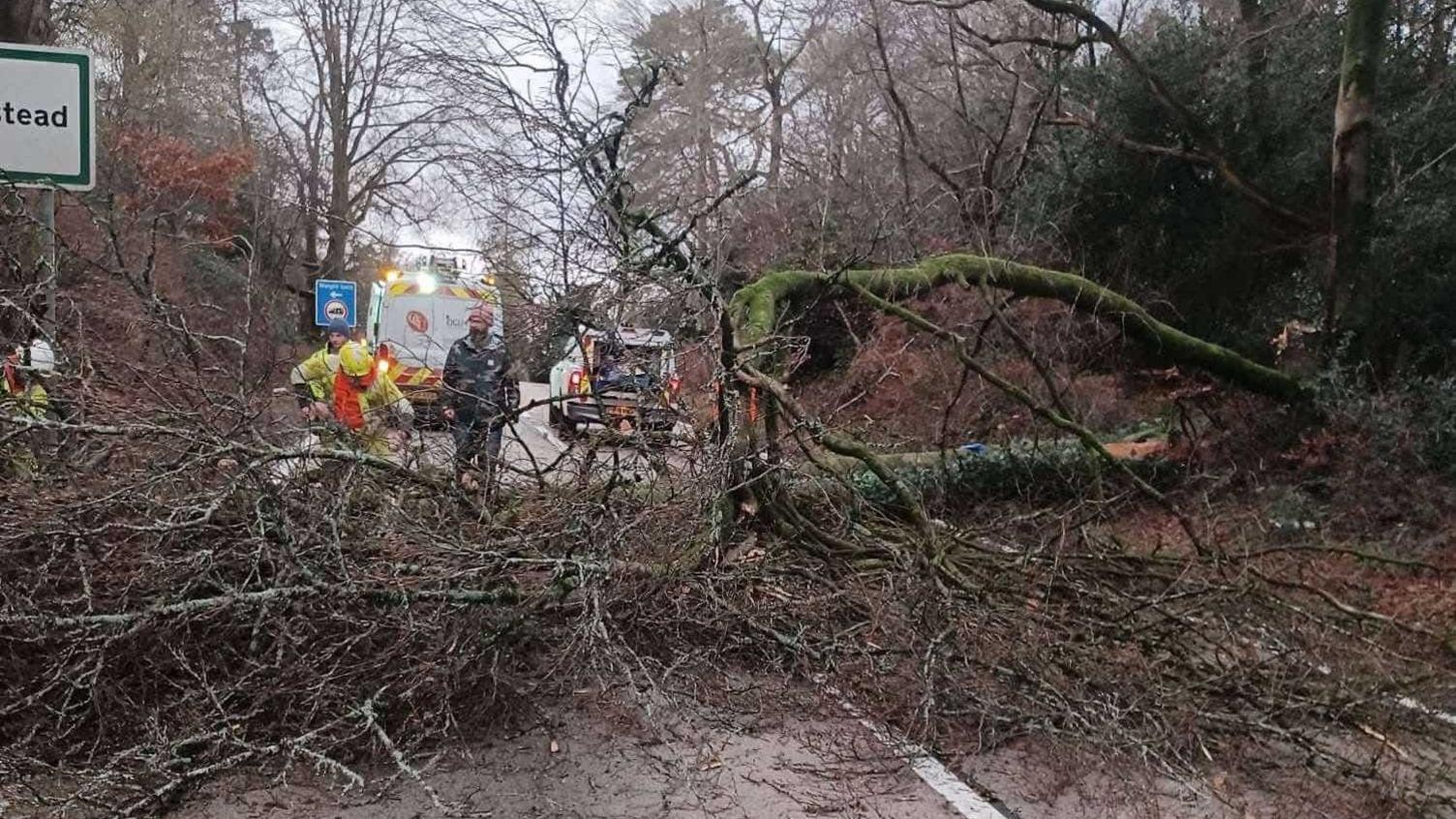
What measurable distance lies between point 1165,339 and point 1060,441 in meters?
1.34

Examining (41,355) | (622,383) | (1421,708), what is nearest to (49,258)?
(41,355)

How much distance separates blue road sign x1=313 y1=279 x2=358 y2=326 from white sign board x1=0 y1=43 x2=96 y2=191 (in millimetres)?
5818

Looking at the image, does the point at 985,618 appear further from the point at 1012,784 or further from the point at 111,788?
the point at 111,788

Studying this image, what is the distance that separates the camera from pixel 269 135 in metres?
29.7

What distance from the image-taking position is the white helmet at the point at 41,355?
15.7ft

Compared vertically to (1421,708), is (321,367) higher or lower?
higher

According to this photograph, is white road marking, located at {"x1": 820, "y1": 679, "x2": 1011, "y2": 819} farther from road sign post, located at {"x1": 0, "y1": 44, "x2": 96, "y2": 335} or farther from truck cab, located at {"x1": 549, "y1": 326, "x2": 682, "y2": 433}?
road sign post, located at {"x1": 0, "y1": 44, "x2": 96, "y2": 335}

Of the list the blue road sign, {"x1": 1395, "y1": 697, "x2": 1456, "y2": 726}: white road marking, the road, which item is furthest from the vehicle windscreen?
the blue road sign

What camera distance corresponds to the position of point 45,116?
15.9 ft

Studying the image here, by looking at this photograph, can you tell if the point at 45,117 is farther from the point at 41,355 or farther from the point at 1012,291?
the point at 1012,291

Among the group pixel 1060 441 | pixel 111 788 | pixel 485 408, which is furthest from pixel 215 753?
pixel 1060 441

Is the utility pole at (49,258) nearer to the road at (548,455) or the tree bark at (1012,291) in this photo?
the road at (548,455)

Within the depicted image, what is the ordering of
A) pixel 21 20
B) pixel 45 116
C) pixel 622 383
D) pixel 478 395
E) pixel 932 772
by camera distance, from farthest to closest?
pixel 21 20
pixel 478 395
pixel 622 383
pixel 45 116
pixel 932 772

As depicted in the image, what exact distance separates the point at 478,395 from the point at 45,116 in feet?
7.81
